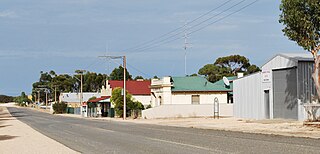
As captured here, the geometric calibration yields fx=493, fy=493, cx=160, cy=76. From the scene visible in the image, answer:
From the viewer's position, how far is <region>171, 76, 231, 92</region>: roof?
62.4 metres

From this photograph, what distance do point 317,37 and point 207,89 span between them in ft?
113

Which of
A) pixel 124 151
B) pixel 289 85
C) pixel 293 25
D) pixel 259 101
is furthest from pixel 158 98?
pixel 124 151

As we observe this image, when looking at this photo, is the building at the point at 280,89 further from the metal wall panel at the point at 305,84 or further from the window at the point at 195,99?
the window at the point at 195,99

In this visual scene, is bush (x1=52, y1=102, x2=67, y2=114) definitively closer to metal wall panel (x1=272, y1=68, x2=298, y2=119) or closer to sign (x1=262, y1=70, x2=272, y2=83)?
sign (x1=262, y1=70, x2=272, y2=83)

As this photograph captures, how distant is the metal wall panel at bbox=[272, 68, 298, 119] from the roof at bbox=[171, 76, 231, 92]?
2328 centimetres

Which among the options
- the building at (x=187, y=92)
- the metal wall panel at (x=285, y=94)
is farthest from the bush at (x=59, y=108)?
the metal wall panel at (x=285, y=94)

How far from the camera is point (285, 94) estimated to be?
3791 centimetres

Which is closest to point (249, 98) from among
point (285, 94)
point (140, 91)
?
point (285, 94)

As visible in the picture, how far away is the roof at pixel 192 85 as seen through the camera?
205 feet

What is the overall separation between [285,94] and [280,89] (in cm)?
88

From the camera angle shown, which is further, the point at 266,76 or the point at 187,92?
the point at 187,92

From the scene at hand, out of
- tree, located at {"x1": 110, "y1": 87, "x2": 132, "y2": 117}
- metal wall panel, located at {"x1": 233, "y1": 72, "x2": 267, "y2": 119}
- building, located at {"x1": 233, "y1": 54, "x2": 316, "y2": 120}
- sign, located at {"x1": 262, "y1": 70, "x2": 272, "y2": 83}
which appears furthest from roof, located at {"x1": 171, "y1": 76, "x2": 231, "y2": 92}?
sign, located at {"x1": 262, "y1": 70, "x2": 272, "y2": 83}

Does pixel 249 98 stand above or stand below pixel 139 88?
below

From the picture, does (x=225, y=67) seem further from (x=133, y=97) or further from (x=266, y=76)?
(x=266, y=76)
